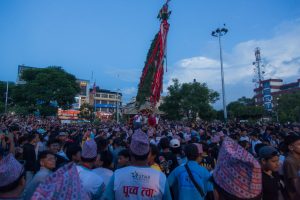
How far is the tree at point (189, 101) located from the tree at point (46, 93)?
16.9 metres

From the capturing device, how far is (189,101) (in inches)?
1613

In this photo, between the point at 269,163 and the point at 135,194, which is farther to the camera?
the point at 269,163

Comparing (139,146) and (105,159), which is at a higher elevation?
(139,146)

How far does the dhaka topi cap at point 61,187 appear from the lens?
60.4 inches

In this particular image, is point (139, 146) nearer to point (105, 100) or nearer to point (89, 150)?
point (89, 150)

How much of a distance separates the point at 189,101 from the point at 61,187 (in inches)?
1575

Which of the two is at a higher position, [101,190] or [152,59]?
[152,59]

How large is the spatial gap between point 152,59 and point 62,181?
23656mm

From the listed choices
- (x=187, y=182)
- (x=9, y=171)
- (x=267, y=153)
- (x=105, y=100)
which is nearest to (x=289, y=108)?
(x=267, y=153)

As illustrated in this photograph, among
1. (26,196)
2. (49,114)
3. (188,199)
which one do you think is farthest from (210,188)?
(49,114)

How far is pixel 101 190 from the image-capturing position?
348 centimetres

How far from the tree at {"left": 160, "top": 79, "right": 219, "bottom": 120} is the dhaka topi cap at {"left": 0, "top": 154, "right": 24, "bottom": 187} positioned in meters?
38.7

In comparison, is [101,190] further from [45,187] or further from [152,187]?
[45,187]

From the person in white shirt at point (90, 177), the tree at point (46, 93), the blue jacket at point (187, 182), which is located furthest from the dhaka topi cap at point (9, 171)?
the tree at point (46, 93)
